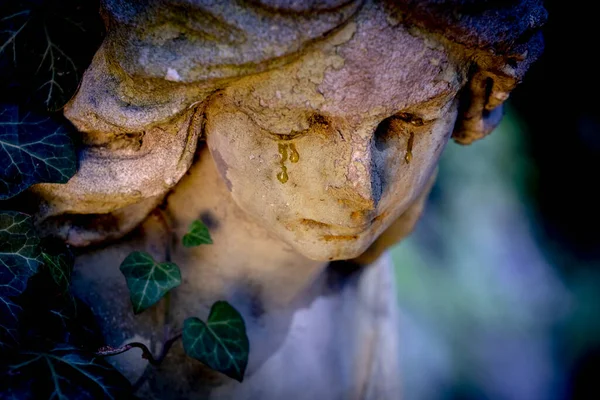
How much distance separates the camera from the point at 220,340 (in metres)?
0.95

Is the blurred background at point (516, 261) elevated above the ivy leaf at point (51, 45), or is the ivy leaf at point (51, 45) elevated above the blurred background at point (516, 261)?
the ivy leaf at point (51, 45)

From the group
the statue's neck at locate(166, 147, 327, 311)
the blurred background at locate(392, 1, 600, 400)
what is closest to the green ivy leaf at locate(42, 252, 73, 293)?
the statue's neck at locate(166, 147, 327, 311)

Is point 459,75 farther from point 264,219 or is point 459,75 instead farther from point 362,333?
point 362,333

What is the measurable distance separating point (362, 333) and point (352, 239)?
1.61 ft

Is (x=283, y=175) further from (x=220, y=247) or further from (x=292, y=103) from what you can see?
(x=220, y=247)

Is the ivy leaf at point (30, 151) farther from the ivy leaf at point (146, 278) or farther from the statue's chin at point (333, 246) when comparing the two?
the statue's chin at point (333, 246)

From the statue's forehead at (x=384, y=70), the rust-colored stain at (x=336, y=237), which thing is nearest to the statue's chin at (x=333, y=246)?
the rust-colored stain at (x=336, y=237)

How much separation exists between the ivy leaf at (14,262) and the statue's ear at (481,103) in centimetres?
63

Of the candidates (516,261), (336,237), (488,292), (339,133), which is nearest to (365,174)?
(339,133)

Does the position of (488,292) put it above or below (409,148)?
below

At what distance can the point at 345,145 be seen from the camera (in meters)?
0.76

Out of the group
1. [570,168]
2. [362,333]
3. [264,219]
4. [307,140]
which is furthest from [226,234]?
[570,168]

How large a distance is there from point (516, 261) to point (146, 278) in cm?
258

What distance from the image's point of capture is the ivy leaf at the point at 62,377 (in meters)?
0.75
